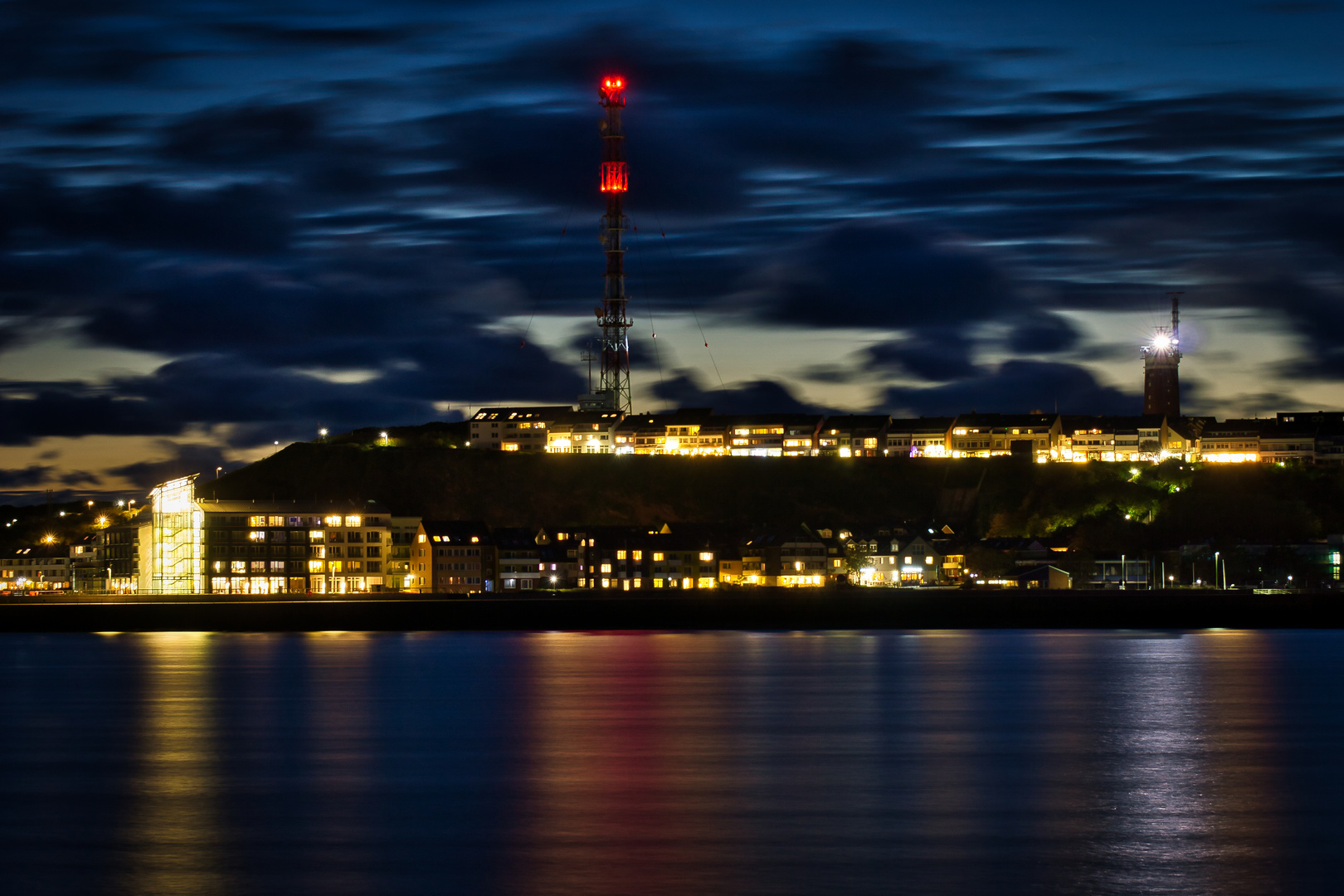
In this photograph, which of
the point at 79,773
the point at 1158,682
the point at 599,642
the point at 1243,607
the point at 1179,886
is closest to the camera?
the point at 1179,886

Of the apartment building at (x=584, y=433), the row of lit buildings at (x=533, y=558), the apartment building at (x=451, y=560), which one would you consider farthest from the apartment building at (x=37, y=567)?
the apartment building at (x=584, y=433)

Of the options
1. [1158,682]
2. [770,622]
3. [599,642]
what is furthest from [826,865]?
[770,622]

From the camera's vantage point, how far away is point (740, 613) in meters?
62.3

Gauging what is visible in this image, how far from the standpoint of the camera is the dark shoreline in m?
61.0

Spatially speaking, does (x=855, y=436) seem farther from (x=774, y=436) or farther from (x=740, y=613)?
(x=740, y=613)

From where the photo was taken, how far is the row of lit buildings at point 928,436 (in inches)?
4173

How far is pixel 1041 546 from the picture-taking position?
261ft

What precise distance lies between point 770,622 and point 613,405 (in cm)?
4730

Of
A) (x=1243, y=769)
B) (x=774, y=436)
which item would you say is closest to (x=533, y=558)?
(x=774, y=436)

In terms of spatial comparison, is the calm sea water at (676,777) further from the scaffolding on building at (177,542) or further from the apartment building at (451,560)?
the apartment building at (451,560)

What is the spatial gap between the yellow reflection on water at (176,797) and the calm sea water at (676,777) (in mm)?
83

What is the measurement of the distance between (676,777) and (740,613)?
41355 millimetres

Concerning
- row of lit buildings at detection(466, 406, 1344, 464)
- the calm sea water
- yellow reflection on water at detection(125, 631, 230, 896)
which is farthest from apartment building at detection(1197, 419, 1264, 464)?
yellow reflection on water at detection(125, 631, 230, 896)

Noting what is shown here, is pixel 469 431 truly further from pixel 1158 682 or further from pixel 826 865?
pixel 826 865
